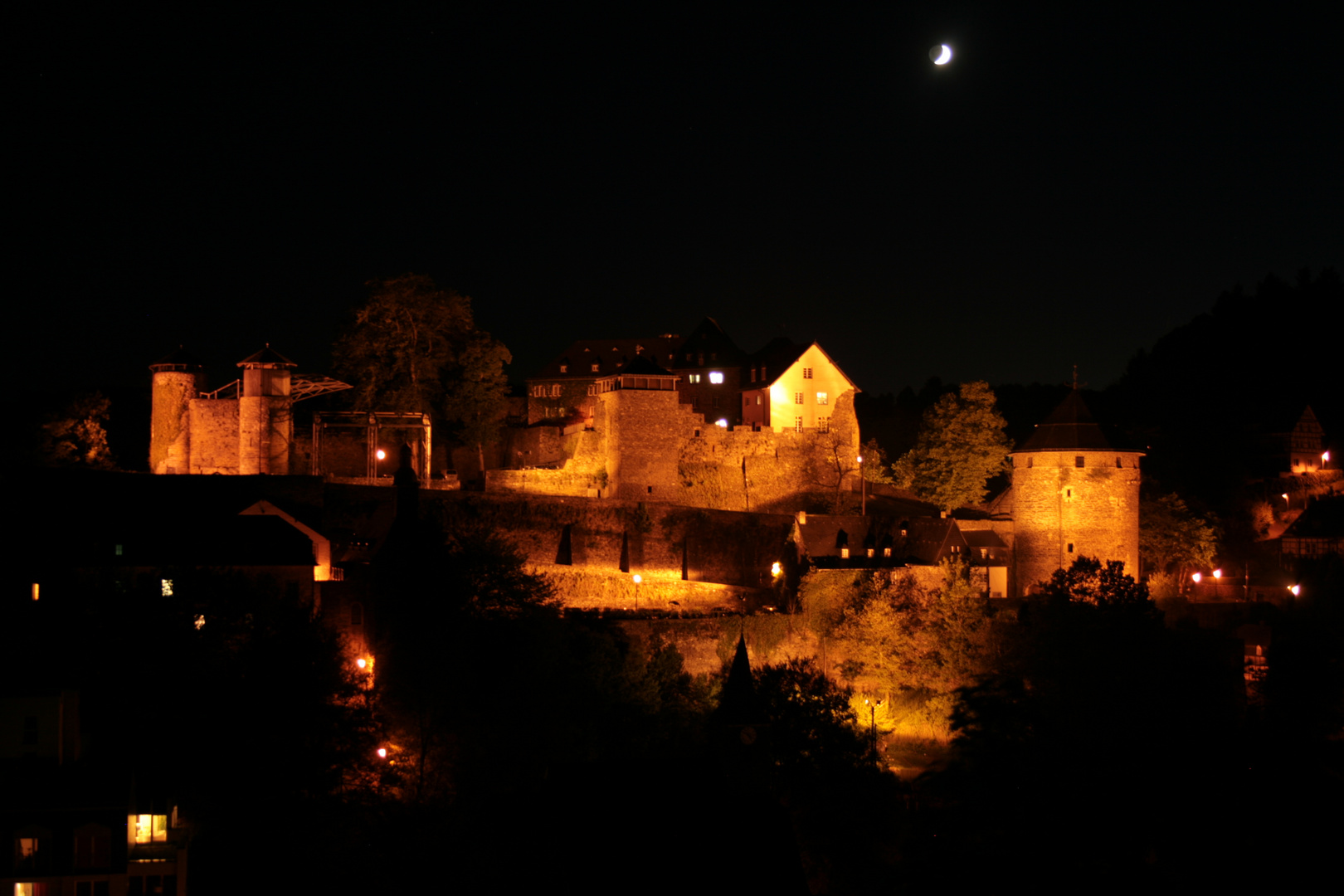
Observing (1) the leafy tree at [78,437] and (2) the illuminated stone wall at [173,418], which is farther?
(1) the leafy tree at [78,437]

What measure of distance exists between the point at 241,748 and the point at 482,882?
6940 millimetres

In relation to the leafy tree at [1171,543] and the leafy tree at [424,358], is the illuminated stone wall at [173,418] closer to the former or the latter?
the leafy tree at [424,358]

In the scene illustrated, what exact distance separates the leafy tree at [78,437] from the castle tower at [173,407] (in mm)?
2109

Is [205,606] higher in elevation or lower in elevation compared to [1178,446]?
lower

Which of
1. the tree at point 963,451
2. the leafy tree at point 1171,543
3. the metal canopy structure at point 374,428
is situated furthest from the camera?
the tree at point 963,451

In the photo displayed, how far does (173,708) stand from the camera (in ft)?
102

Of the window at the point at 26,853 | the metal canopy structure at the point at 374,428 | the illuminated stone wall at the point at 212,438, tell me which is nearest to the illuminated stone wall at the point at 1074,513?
the metal canopy structure at the point at 374,428

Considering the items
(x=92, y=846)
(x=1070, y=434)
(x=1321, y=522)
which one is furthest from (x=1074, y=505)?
(x=92, y=846)

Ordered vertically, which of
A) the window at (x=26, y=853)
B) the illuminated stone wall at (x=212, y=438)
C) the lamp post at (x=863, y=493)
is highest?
the illuminated stone wall at (x=212, y=438)

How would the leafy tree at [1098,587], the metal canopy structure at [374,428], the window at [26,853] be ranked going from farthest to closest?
the metal canopy structure at [374,428]
the leafy tree at [1098,587]
the window at [26,853]

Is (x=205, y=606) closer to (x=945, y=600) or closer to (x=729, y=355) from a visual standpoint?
(x=945, y=600)

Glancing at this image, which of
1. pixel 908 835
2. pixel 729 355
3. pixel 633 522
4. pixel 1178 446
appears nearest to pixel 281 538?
pixel 633 522

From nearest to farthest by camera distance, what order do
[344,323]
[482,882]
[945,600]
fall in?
[482,882] → [945,600] → [344,323]

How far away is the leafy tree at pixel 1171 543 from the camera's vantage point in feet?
156
